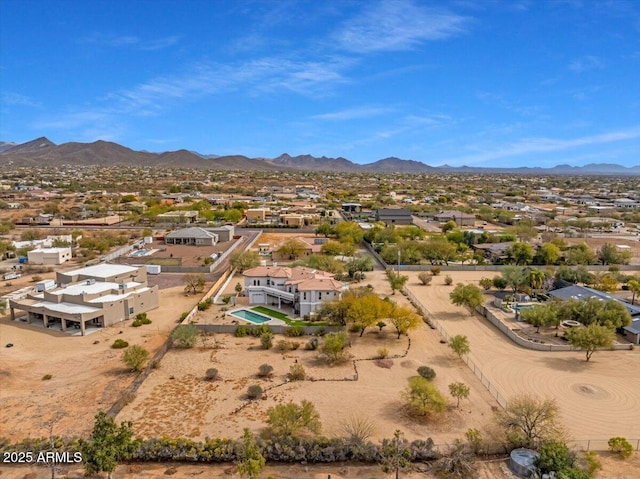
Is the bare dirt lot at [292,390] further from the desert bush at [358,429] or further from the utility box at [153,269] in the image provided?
the utility box at [153,269]

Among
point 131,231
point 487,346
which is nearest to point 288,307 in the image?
point 487,346

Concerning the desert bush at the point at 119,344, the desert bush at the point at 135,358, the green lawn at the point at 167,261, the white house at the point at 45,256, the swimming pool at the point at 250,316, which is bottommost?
the desert bush at the point at 119,344

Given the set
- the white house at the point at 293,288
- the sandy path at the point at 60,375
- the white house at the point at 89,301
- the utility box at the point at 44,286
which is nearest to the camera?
the sandy path at the point at 60,375

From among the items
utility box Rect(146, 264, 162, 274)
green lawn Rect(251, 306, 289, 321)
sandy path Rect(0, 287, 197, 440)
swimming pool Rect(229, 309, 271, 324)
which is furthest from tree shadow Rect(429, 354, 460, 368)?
utility box Rect(146, 264, 162, 274)

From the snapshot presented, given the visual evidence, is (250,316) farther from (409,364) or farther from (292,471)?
(292,471)

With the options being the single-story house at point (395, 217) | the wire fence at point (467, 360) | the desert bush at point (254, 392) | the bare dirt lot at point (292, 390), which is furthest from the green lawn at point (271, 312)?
the single-story house at point (395, 217)

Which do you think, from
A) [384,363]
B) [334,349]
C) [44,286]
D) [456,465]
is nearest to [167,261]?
[44,286]

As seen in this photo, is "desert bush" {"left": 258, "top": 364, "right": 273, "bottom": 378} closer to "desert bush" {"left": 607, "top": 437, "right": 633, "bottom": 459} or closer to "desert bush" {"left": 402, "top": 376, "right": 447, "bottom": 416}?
"desert bush" {"left": 402, "top": 376, "right": 447, "bottom": 416}
